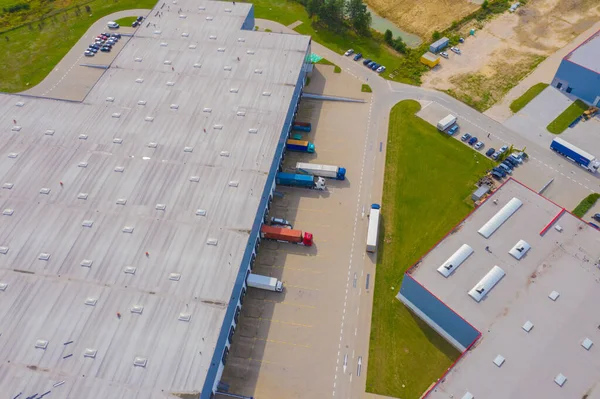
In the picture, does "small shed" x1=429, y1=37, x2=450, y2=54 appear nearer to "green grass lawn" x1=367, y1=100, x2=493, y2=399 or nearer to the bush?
"green grass lawn" x1=367, y1=100, x2=493, y2=399

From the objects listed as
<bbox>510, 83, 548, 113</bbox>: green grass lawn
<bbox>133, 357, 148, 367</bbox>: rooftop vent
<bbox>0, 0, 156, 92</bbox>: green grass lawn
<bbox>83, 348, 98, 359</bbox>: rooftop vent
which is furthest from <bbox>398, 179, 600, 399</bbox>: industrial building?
<bbox>0, 0, 156, 92</bbox>: green grass lawn

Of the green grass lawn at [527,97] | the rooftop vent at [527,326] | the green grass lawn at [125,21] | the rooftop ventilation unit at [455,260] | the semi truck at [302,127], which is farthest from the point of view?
the green grass lawn at [125,21]

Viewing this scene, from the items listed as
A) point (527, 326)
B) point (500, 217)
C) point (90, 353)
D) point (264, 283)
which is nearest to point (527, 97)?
point (500, 217)

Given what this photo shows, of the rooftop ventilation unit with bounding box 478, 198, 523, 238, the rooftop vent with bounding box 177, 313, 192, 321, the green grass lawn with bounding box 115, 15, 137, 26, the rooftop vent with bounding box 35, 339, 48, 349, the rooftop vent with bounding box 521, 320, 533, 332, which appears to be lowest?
the rooftop vent with bounding box 35, 339, 48, 349

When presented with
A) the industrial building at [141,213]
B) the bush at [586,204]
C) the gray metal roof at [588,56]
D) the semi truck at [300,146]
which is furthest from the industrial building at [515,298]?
the gray metal roof at [588,56]

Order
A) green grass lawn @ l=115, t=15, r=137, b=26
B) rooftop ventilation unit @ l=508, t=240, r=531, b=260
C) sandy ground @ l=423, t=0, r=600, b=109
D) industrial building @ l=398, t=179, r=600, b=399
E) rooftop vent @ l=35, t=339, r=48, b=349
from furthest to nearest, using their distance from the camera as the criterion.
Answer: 1. green grass lawn @ l=115, t=15, r=137, b=26
2. sandy ground @ l=423, t=0, r=600, b=109
3. rooftop ventilation unit @ l=508, t=240, r=531, b=260
4. rooftop vent @ l=35, t=339, r=48, b=349
5. industrial building @ l=398, t=179, r=600, b=399

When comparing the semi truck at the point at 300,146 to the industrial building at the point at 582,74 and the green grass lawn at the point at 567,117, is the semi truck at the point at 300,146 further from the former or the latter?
the industrial building at the point at 582,74

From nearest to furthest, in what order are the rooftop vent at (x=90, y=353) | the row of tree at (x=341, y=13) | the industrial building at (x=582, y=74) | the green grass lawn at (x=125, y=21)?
the rooftop vent at (x=90, y=353) → the industrial building at (x=582, y=74) → the row of tree at (x=341, y=13) → the green grass lawn at (x=125, y=21)

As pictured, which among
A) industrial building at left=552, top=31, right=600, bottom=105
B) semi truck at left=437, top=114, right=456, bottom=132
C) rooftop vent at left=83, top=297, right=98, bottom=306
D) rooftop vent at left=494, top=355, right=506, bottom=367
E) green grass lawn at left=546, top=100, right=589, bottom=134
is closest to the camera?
rooftop vent at left=494, top=355, right=506, bottom=367
